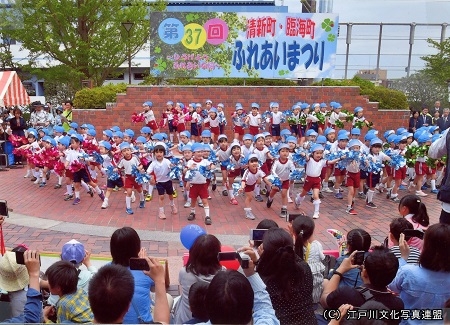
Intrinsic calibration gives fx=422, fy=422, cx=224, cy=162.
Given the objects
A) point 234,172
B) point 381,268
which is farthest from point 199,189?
point 381,268

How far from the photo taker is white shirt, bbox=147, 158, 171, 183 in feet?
27.5

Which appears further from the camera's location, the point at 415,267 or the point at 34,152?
the point at 34,152

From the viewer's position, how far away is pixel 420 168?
10.2 m

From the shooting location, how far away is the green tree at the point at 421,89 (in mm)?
18641

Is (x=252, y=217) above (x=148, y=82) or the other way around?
the other way around

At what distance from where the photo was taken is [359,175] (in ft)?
29.9

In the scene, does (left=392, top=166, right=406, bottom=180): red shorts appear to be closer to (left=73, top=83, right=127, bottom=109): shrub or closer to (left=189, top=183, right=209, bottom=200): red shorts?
(left=189, top=183, right=209, bottom=200): red shorts

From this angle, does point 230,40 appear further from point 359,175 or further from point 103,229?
point 103,229

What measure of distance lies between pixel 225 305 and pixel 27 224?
21.9 ft

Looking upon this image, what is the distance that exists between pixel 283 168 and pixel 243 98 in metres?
7.40

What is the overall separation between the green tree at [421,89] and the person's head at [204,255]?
18004 mm

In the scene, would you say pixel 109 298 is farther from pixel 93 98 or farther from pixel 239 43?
pixel 239 43

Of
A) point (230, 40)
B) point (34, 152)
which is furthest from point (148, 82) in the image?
point (34, 152)

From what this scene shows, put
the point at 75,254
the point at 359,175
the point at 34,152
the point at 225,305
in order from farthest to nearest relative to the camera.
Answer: the point at 34,152 < the point at 359,175 < the point at 75,254 < the point at 225,305
